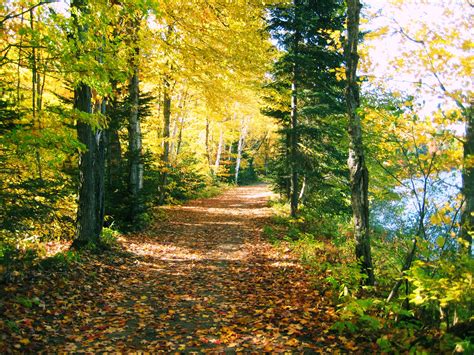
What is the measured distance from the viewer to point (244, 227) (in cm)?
1248

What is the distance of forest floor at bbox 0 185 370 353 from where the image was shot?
4.25 metres

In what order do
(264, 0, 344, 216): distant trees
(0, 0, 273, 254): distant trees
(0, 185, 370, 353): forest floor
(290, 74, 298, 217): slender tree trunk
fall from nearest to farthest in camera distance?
(0, 185, 370, 353): forest floor
(0, 0, 273, 254): distant trees
(264, 0, 344, 216): distant trees
(290, 74, 298, 217): slender tree trunk

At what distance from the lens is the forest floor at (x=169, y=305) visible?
Answer: 167 inches

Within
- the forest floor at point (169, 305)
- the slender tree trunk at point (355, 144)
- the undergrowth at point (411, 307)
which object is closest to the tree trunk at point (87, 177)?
the forest floor at point (169, 305)

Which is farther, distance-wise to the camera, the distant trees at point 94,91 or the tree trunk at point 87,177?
the tree trunk at point 87,177

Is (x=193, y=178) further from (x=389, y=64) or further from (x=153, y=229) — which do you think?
(x=389, y=64)

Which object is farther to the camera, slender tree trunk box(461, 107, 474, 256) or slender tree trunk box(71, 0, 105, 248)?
slender tree trunk box(71, 0, 105, 248)

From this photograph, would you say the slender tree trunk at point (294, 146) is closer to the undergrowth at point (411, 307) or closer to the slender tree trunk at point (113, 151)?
the undergrowth at point (411, 307)

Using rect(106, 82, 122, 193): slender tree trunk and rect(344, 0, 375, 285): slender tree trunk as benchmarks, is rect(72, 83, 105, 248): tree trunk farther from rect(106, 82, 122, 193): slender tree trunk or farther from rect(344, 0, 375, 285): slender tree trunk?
rect(344, 0, 375, 285): slender tree trunk

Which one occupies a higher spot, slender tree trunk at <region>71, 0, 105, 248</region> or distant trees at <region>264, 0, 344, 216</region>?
distant trees at <region>264, 0, 344, 216</region>

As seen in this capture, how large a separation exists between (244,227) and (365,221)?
7378 millimetres

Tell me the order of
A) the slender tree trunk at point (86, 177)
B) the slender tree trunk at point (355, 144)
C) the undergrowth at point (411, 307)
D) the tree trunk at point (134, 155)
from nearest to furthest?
the undergrowth at point (411, 307) → the slender tree trunk at point (355, 144) → the slender tree trunk at point (86, 177) → the tree trunk at point (134, 155)

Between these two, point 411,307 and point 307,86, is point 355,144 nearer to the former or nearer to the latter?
point 411,307

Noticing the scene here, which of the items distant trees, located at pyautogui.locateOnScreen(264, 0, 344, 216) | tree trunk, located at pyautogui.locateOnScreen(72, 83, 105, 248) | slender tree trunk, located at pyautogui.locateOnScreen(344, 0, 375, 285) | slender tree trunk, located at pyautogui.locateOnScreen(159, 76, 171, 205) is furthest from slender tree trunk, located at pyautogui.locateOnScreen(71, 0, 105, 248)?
slender tree trunk, located at pyautogui.locateOnScreen(159, 76, 171, 205)
